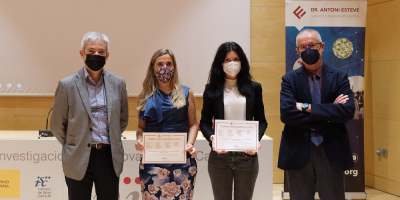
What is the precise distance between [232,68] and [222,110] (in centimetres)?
32

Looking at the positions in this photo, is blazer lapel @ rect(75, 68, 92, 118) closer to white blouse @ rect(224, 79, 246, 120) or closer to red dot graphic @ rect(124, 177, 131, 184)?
white blouse @ rect(224, 79, 246, 120)

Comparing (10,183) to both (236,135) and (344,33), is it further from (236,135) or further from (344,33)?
(344,33)

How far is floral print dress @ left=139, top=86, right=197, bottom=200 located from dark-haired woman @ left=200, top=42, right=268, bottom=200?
0.61 ft

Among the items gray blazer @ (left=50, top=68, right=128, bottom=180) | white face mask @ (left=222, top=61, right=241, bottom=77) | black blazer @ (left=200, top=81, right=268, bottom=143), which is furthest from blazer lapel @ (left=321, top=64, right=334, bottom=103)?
gray blazer @ (left=50, top=68, right=128, bottom=180)

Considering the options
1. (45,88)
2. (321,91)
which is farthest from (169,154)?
(45,88)

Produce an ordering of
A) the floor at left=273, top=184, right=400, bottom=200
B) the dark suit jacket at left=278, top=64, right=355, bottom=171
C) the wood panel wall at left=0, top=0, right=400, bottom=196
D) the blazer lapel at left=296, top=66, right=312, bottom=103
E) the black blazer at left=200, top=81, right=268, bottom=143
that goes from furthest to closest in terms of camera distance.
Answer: the wood panel wall at left=0, top=0, right=400, bottom=196, the floor at left=273, top=184, right=400, bottom=200, the black blazer at left=200, top=81, right=268, bottom=143, the blazer lapel at left=296, top=66, right=312, bottom=103, the dark suit jacket at left=278, top=64, right=355, bottom=171

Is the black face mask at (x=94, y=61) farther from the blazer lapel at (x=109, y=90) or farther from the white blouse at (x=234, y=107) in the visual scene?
the white blouse at (x=234, y=107)

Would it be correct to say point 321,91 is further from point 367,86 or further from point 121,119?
point 367,86

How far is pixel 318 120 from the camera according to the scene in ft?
8.57

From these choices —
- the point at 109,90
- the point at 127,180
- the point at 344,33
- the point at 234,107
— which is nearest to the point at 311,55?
the point at 234,107

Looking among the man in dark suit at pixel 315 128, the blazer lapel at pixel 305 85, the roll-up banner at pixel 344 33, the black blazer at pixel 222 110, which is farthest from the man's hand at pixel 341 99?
the roll-up banner at pixel 344 33

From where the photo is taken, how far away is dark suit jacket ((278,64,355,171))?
2555 mm

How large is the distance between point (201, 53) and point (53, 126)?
3.12 m

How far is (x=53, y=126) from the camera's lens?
2.64m
